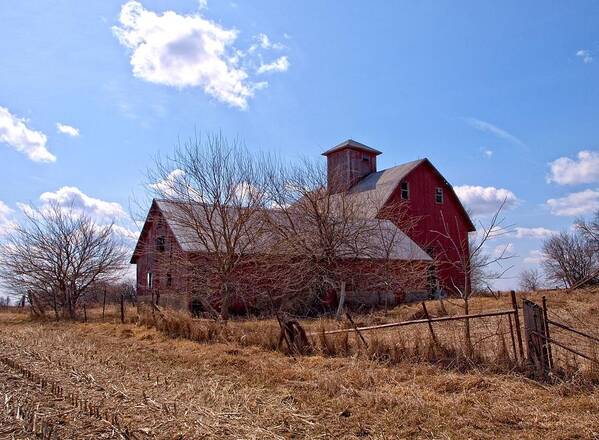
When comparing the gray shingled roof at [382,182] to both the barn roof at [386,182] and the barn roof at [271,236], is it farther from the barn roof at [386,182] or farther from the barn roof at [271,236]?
the barn roof at [271,236]

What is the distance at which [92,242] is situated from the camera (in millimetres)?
28797

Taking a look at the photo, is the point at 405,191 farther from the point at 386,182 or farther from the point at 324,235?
the point at 324,235

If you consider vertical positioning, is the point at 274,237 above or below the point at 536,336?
above

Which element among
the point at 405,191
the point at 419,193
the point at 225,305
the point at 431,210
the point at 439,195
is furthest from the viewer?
the point at 439,195

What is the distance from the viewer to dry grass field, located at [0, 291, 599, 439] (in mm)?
5887

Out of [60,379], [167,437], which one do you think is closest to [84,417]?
[167,437]

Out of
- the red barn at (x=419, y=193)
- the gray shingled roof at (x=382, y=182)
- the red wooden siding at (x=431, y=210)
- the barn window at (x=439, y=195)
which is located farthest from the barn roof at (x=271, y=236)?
the barn window at (x=439, y=195)

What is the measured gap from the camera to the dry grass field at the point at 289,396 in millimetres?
5887

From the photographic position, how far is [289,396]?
743cm

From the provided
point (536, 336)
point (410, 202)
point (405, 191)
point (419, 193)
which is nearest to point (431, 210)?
point (419, 193)

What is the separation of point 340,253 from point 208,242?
5.34 meters

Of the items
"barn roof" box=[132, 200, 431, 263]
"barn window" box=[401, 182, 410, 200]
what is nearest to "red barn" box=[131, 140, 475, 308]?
"barn window" box=[401, 182, 410, 200]

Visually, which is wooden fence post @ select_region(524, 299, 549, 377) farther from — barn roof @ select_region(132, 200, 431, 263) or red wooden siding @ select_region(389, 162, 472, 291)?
red wooden siding @ select_region(389, 162, 472, 291)

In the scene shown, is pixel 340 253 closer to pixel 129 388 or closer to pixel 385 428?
pixel 129 388
